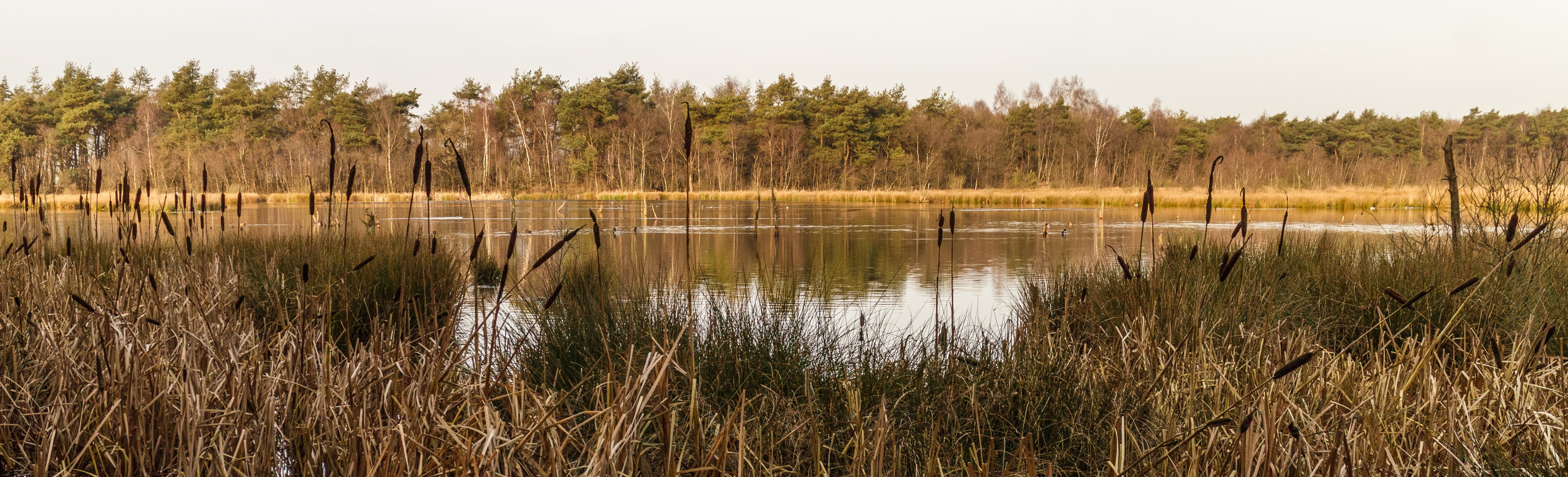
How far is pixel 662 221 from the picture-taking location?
67.9ft

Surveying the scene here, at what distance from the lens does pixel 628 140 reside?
42.7m

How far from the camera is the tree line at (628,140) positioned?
42156 mm

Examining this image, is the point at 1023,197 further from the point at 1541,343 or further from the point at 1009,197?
the point at 1541,343

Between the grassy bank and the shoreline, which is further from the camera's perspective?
the shoreline

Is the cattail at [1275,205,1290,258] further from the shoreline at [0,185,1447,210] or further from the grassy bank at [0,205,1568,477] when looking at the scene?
the shoreline at [0,185,1447,210]

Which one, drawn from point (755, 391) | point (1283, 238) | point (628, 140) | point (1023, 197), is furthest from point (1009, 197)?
point (755, 391)

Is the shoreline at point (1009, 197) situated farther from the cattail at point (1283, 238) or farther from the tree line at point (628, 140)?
the cattail at point (1283, 238)

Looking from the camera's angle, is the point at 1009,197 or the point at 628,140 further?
the point at 628,140

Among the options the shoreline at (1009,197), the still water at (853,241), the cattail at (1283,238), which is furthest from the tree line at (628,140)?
the cattail at (1283,238)

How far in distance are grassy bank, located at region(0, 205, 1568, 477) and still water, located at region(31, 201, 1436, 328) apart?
0.34 metres

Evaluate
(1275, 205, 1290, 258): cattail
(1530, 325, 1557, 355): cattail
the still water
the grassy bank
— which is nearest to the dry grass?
the still water

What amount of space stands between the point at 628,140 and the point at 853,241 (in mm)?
30238

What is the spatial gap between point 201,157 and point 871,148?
31208mm

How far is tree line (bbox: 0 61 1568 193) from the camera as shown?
138 ft
